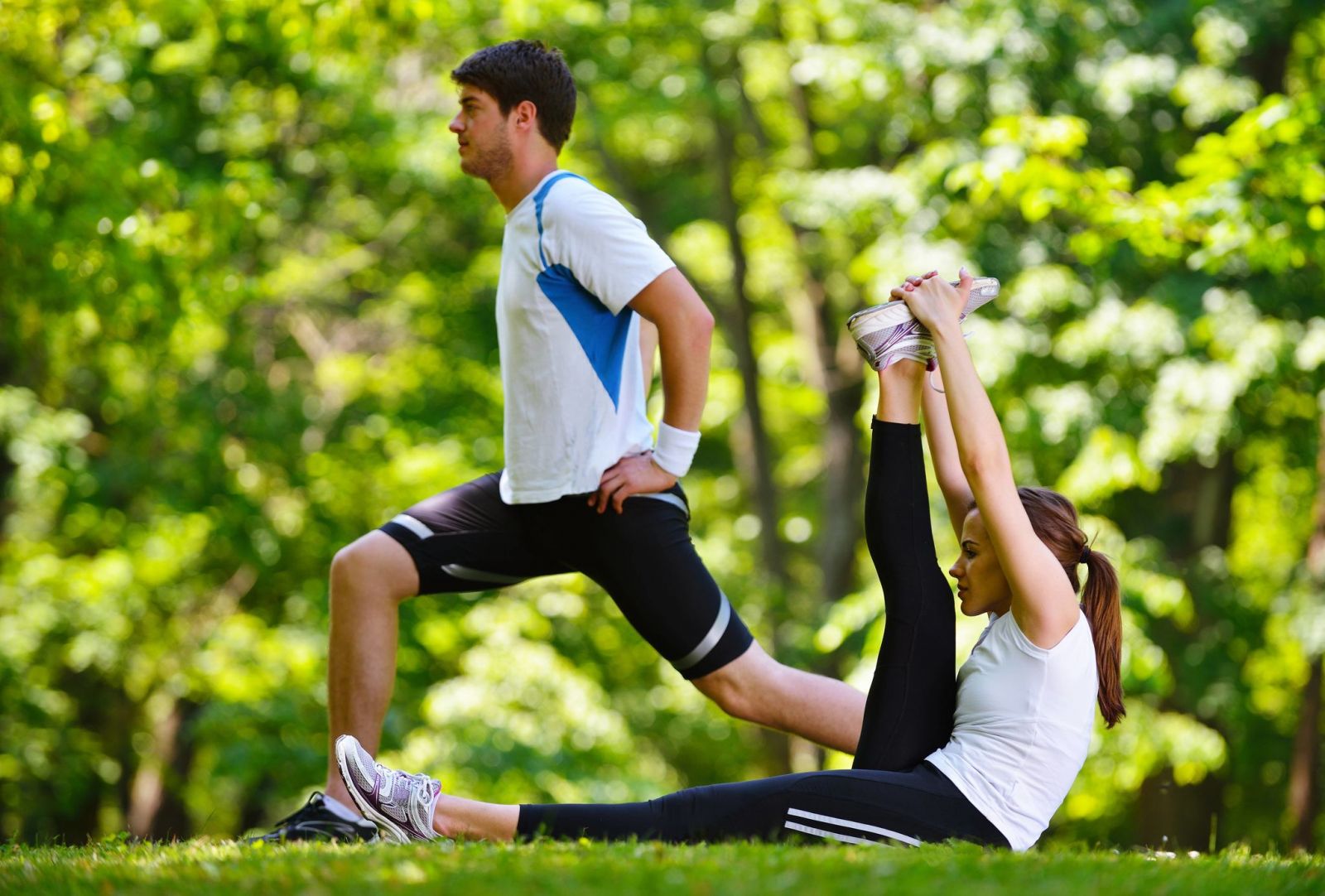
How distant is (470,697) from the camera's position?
12.4 m

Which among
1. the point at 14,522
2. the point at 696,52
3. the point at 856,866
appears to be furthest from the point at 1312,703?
the point at 14,522

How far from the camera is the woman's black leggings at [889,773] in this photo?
3.47 meters

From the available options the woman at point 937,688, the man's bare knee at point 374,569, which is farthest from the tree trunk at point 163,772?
the woman at point 937,688

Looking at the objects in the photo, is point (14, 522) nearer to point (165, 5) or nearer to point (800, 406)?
point (165, 5)

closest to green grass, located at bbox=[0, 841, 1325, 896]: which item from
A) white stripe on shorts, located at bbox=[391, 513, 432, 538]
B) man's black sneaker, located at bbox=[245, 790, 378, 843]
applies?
→ man's black sneaker, located at bbox=[245, 790, 378, 843]

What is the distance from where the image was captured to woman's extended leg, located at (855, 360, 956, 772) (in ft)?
12.0

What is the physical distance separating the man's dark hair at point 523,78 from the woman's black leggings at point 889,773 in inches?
52.6

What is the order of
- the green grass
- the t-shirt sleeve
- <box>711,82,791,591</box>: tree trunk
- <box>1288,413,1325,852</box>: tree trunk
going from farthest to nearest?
<box>711,82,791,591</box>: tree trunk < <box>1288,413,1325,852</box>: tree trunk < the t-shirt sleeve < the green grass

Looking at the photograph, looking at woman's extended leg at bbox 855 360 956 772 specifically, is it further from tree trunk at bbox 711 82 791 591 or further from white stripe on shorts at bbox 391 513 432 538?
tree trunk at bbox 711 82 791 591

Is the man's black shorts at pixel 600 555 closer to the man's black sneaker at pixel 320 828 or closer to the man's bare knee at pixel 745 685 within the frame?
the man's bare knee at pixel 745 685

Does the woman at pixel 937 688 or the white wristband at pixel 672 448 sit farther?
the white wristband at pixel 672 448

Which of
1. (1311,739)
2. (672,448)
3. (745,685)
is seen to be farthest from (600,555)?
(1311,739)

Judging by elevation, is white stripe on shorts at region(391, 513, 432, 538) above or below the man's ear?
below

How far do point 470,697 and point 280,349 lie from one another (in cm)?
512
